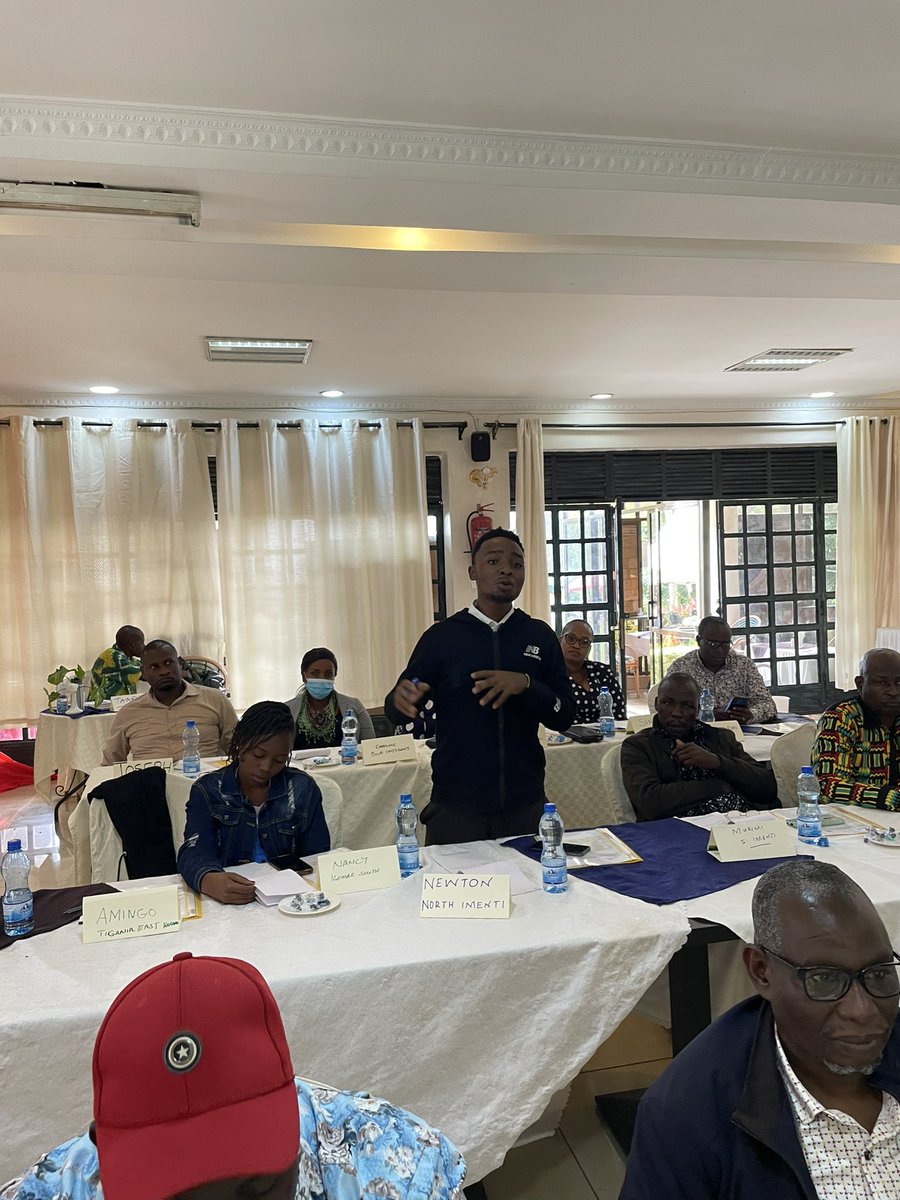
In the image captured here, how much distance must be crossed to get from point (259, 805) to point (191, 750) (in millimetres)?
1656

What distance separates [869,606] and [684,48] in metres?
6.87

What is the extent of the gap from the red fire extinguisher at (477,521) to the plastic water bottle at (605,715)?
9.24ft

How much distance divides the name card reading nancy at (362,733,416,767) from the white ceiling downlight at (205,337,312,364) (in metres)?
2.69

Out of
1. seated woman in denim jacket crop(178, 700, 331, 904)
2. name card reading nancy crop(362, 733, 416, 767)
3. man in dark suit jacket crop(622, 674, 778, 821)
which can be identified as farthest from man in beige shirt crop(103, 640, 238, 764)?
man in dark suit jacket crop(622, 674, 778, 821)

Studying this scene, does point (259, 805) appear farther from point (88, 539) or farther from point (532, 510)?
point (532, 510)

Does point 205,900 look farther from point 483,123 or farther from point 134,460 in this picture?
point 134,460

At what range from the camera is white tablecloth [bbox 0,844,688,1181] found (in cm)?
184

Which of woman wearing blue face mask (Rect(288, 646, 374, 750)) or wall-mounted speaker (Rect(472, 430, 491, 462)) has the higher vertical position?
wall-mounted speaker (Rect(472, 430, 491, 462))

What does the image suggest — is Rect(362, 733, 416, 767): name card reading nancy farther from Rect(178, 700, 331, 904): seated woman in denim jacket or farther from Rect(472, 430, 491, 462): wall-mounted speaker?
Rect(472, 430, 491, 462): wall-mounted speaker

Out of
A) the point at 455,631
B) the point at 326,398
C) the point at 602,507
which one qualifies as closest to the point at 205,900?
the point at 455,631

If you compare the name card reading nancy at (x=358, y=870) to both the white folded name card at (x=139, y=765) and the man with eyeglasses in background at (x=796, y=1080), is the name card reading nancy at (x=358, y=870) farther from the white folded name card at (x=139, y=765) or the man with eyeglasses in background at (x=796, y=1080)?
the white folded name card at (x=139, y=765)

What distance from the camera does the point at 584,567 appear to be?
26.6 feet

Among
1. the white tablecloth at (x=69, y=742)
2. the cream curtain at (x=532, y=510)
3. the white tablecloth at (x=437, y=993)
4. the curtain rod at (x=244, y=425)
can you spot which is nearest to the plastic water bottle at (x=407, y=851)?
the white tablecloth at (x=437, y=993)

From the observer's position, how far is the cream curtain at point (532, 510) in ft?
25.0
